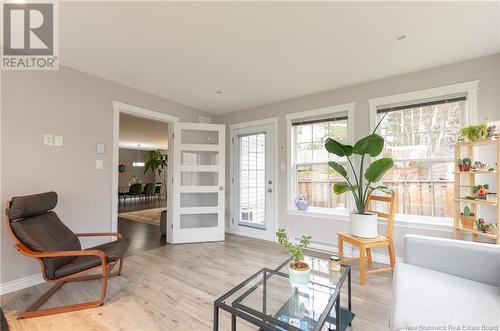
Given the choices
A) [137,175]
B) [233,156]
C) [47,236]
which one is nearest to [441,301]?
[47,236]

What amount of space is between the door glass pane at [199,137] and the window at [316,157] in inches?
54.4

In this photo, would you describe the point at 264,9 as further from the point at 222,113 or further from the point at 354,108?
the point at 222,113

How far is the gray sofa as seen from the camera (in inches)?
43.1

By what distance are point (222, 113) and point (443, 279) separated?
161 inches

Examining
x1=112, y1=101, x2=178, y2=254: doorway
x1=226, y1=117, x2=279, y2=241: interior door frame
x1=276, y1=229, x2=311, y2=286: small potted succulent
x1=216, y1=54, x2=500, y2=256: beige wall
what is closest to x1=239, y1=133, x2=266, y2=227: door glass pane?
x1=226, y1=117, x2=279, y2=241: interior door frame

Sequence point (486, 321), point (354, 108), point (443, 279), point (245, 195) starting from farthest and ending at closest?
1. point (245, 195)
2. point (354, 108)
3. point (443, 279)
4. point (486, 321)

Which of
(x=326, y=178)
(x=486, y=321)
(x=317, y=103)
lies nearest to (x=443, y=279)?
(x=486, y=321)

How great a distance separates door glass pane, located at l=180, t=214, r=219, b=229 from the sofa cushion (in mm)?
2890

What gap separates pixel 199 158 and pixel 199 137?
39cm

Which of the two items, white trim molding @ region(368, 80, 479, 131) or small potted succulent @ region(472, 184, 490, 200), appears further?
white trim molding @ region(368, 80, 479, 131)

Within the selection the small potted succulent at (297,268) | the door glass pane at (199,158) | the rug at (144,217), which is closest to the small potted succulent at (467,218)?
the small potted succulent at (297,268)

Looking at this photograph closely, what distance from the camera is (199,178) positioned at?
381 cm

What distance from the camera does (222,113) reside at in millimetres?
4516

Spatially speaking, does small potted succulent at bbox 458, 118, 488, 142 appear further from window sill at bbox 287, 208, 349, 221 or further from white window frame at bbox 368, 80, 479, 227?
window sill at bbox 287, 208, 349, 221
